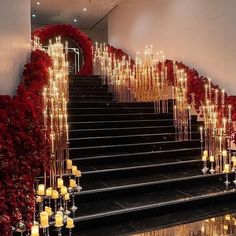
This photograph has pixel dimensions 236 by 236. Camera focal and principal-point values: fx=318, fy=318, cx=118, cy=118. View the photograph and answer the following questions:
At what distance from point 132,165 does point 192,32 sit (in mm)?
4199

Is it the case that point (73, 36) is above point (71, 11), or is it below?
below

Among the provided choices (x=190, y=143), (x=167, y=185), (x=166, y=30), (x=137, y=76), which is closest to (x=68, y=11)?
(x=166, y=30)

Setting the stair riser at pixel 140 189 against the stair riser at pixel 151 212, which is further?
the stair riser at pixel 140 189

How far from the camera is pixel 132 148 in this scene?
202 inches

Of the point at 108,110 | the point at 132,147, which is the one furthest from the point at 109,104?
the point at 132,147

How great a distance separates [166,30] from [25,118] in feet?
21.7

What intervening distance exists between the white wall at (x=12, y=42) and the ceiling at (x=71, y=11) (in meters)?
6.70

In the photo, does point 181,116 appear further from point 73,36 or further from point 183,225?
point 73,36

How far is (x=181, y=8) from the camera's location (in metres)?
7.98

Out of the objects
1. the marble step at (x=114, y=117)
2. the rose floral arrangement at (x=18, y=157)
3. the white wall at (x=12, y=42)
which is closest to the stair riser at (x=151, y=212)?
the rose floral arrangement at (x=18, y=157)

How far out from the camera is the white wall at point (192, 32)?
6287mm

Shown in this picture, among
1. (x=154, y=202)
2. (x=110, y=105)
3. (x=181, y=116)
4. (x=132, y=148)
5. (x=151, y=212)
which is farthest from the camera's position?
(x=110, y=105)

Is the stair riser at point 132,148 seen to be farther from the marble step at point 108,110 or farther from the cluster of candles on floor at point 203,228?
the cluster of candles on floor at point 203,228

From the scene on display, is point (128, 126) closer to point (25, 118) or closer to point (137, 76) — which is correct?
point (137, 76)
